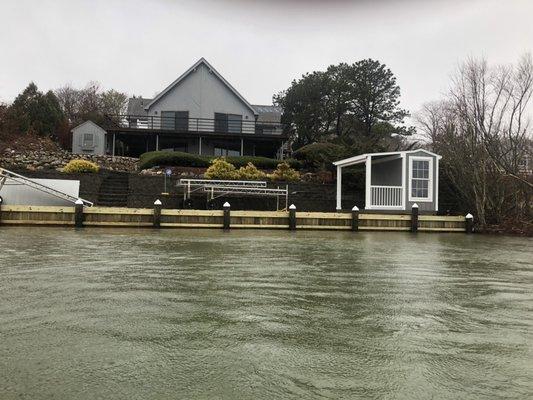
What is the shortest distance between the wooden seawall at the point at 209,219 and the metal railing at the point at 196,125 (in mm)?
15300

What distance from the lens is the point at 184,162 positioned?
1090 inches

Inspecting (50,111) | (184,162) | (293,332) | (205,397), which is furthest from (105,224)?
(50,111)

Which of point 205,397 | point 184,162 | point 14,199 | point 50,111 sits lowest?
point 205,397

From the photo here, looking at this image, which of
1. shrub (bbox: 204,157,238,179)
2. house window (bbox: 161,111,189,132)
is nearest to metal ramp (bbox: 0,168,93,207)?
shrub (bbox: 204,157,238,179)

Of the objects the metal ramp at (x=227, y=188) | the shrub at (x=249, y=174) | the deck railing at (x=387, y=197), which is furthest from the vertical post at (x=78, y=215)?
the deck railing at (x=387, y=197)

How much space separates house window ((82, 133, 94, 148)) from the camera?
33844 millimetres

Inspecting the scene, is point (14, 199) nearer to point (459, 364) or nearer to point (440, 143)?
point (459, 364)

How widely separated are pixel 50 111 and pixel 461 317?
38.9 meters

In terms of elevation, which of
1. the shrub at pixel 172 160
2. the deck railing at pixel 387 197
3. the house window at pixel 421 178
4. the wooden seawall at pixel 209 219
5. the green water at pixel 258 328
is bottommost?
the green water at pixel 258 328

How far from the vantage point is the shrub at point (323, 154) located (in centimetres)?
2717

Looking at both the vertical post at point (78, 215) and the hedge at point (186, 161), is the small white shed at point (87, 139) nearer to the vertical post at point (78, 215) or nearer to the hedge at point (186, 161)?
the hedge at point (186, 161)

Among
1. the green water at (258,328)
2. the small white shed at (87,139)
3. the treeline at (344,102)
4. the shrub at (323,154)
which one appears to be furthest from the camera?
the treeline at (344,102)

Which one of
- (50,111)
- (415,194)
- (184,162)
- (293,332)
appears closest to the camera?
(293,332)

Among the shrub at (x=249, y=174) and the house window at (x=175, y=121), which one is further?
the house window at (x=175, y=121)
